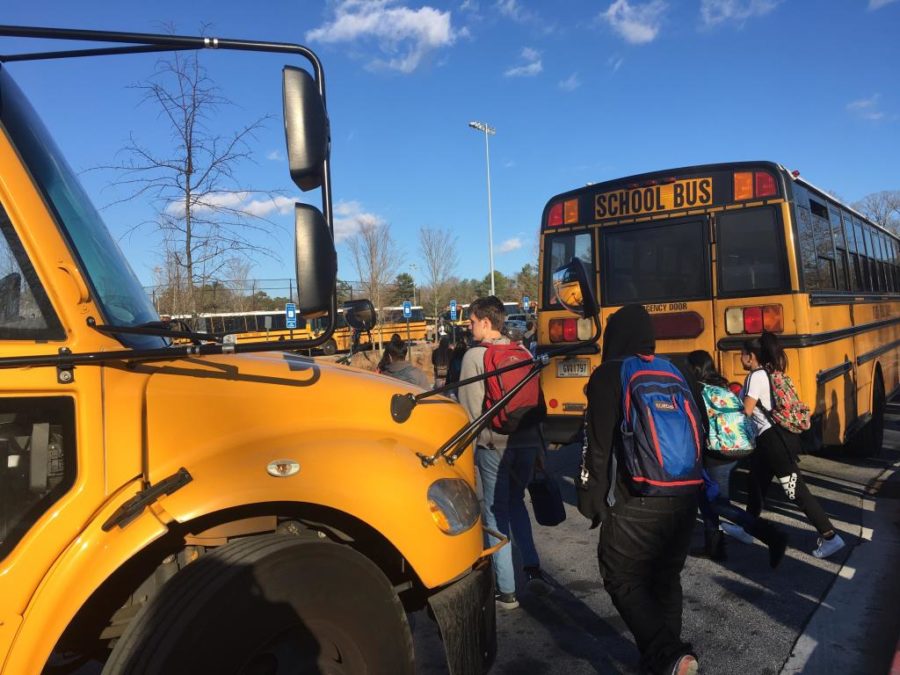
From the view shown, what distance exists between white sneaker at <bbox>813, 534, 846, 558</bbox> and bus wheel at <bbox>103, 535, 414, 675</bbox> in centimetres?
372

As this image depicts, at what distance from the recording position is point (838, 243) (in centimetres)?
743

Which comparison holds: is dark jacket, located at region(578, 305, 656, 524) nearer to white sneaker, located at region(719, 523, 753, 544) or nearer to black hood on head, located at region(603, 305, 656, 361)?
black hood on head, located at region(603, 305, 656, 361)

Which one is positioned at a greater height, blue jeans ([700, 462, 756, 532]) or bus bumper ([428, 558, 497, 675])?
bus bumper ([428, 558, 497, 675])

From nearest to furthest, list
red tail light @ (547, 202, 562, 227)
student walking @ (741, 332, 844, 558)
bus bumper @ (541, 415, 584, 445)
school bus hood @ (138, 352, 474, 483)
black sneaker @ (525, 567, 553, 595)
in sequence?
school bus hood @ (138, 352, 474, 483) < black sneaker @ (525, 567, 553, 595) < student walking @ (741, 332, 844, 558) < bus bumper @ (541, 415, 584, 445) < red tail light @ (547, 202, 562, 227)

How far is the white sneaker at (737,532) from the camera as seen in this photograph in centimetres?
494

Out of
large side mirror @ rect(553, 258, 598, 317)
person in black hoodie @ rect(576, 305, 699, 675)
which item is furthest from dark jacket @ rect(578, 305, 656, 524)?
large side mirror @ rect(553, 258, 598, 317)

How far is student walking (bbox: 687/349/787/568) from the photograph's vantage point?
460 cm

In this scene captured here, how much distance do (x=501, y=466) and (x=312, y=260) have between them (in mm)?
2522

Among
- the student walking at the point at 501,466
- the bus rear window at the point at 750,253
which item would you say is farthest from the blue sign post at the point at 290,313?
the bus rear window at the point at 750,253

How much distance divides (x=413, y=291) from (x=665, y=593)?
4197 centimetres

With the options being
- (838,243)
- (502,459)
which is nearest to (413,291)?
(838,243)

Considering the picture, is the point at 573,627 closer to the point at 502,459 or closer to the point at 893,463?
the point at 502,459

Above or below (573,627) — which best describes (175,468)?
above

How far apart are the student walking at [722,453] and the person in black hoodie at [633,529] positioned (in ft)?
5.68
